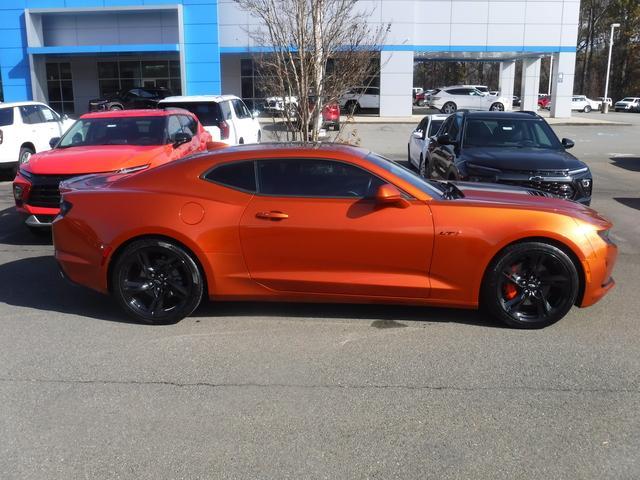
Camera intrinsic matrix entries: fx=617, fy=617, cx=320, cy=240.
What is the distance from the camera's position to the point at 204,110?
13.2 m

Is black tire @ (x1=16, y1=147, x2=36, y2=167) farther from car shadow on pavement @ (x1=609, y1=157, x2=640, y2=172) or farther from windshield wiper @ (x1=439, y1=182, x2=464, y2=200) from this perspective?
car shadow on pavement @ (x1=609, y1=157, x2=640, y2=172)

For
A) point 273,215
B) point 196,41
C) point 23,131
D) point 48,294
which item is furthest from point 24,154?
point 196,41

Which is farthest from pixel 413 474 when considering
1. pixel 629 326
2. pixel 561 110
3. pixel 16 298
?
pixel 561 110

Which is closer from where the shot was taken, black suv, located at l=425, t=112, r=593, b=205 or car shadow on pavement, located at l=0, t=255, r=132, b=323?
car shadow on pavement, located at l=0, t=255, r=132, b=323

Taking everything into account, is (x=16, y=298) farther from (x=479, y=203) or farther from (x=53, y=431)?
(x=479, y=203)

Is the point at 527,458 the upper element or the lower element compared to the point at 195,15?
lower

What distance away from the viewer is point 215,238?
16.5 feet

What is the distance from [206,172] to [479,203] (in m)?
2.27

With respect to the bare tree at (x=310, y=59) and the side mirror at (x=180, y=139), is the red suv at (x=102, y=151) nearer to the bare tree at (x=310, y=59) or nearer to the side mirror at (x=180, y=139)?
the side mirror at (x=180, y=139)

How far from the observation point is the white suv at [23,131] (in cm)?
1359

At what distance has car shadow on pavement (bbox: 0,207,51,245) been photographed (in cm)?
826

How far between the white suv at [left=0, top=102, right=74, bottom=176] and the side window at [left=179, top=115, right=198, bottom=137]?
17.5 feet

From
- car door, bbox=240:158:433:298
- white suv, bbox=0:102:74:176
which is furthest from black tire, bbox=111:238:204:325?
white suv, bbox=0:102:74:176

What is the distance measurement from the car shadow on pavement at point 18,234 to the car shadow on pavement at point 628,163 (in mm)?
14198
